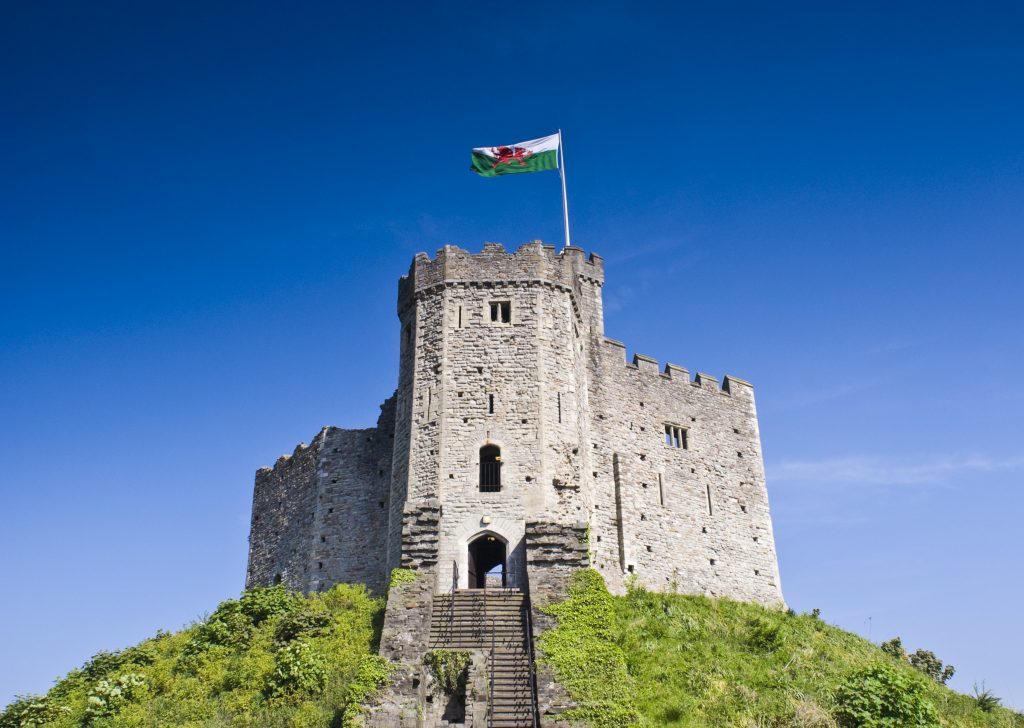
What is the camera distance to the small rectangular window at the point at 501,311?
30.9 meters

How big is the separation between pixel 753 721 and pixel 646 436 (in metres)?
14.9

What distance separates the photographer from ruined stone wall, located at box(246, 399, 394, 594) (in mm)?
33906

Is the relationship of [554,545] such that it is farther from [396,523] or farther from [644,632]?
[396,523]

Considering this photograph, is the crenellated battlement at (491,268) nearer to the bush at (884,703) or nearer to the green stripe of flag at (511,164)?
the green stripe of flag at (511,164)

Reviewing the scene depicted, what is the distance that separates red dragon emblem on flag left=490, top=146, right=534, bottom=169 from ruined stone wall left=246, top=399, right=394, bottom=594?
29.9 feet

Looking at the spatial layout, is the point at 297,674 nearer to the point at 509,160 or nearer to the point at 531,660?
the point at 531,660

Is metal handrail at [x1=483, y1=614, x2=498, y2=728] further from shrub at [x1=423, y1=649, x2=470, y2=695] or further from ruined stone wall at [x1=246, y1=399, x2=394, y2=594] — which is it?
ruined stone wall at [x1=246, y1=399, x2=394, y2=594]

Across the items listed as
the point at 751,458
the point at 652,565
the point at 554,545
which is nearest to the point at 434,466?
the point at 554,545

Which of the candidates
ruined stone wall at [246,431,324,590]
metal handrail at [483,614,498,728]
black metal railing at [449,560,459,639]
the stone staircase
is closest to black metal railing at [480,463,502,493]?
black metal railing at [449,560,459,639]

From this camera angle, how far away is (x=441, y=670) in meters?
22.2

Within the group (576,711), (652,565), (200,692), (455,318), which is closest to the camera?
(576,711)

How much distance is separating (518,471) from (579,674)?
723 cm

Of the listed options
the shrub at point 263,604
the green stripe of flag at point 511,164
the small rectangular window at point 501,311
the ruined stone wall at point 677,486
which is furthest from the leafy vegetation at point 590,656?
the green stripe of flag at point 511,164

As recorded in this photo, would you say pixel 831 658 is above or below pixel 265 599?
below
